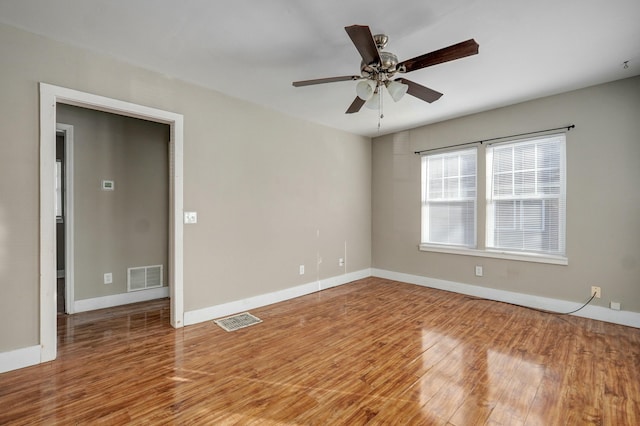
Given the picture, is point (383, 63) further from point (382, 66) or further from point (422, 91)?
Answer: point (422, 91)

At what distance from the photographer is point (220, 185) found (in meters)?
3.47

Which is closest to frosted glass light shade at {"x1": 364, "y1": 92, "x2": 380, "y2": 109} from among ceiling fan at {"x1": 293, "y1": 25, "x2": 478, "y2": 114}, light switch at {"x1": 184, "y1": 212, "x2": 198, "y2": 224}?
ceiling fan at {"x1": 293, "y1": 25, "x2": 478, "y2": 114}

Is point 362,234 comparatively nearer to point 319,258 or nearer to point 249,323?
point 319,258

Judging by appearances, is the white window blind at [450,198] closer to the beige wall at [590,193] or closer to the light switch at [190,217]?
the beige wall at [590,193]

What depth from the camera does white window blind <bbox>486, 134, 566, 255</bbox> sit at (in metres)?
3.61

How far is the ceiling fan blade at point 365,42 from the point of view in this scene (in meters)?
1.70

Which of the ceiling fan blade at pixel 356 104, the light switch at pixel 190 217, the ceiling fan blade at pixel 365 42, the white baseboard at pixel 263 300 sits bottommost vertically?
the white baseboard at pixel 263 300

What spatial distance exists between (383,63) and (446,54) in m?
0.43

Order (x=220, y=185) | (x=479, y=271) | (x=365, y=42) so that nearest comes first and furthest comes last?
(x=365, y=42)
(x=220, y=185)
(x=479, y=271)

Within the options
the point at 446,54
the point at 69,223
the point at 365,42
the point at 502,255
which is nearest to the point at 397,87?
the point at 446,54

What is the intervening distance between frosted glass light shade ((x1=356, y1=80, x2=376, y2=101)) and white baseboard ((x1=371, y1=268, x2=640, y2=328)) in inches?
130

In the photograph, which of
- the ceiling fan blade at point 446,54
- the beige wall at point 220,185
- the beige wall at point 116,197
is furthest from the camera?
the beige wall at point 116,197

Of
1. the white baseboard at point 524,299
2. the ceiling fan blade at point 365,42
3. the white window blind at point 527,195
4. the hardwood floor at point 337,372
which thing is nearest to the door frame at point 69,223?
the hardwood floor at point 337,372

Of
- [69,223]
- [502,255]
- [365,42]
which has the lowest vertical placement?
[502,255]
